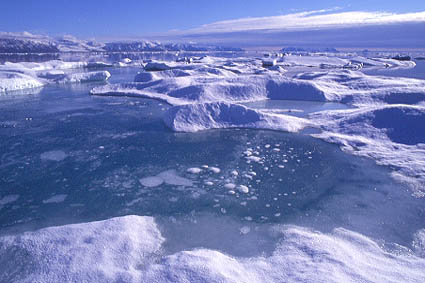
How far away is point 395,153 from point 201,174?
170 inches

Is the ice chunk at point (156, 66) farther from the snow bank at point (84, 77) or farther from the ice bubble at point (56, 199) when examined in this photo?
the ice bubble at point (56, 199)

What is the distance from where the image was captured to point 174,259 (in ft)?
9.80

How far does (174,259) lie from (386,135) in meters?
6.71

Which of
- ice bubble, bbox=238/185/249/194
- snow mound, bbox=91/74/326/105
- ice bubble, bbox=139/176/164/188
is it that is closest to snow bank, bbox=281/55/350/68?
snow mound, bbox=91/74/326/105

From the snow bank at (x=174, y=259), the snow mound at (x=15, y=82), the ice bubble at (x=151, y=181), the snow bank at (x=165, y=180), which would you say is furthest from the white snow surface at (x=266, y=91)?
the snow bank at (x=174, y=259)

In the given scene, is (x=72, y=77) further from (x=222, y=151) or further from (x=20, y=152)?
(x=222, y=151)

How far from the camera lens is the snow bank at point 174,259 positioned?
276 centimetres

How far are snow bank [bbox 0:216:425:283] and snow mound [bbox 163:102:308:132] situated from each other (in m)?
4.78

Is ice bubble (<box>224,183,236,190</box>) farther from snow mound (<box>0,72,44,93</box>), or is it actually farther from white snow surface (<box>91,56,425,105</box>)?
snow mound (<box>0,72,44,93</box>)

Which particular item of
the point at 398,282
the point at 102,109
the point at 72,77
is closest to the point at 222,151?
the point at 398,282

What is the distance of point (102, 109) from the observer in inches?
431

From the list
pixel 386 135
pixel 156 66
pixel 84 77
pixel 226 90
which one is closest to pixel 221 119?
pixel 386 135

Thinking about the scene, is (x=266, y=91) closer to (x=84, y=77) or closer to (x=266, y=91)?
(x=266, y=91)

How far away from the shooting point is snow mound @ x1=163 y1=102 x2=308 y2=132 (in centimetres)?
817
